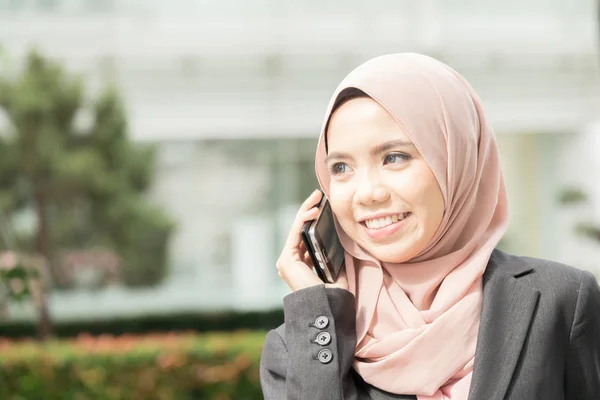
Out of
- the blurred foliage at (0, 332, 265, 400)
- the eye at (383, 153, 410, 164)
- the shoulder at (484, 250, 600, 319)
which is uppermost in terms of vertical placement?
the eye at (383, 153, 410, 164)

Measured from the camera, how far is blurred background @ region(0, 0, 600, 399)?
7.62 m

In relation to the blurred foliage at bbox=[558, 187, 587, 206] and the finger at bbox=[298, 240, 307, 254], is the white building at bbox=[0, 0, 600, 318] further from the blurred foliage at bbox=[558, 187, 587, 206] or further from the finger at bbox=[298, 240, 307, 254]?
the finger at bbox=[298, 240, 307, 254]

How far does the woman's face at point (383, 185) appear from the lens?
128 centimetres

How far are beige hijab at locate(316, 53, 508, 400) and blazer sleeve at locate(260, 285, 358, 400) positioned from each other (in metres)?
0.04

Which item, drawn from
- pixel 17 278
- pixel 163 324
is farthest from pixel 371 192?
pixel 163 324

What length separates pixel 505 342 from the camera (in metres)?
1.28

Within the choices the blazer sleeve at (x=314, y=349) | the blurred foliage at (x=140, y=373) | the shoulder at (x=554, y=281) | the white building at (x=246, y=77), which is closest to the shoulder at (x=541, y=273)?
the shoulder at (x=554, y=281)

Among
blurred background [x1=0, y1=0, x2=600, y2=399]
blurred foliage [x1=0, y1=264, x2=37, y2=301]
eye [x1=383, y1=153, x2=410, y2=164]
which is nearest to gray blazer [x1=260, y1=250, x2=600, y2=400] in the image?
eye [x1=383, y1=153, x2=410, y2=164]

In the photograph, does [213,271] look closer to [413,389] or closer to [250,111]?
[250,111]

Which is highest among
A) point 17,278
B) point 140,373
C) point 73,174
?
point 17,278

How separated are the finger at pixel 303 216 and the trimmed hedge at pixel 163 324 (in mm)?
6184

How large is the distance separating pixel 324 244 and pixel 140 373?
11.6 feet

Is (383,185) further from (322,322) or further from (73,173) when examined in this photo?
(73,173)

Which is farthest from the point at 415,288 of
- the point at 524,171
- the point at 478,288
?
the point at 524,171
